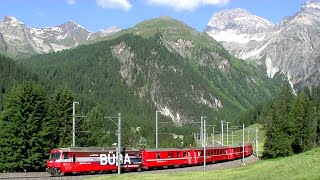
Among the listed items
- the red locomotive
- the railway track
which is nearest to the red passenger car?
the red locomotive

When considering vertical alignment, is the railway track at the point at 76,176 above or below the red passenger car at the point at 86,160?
below

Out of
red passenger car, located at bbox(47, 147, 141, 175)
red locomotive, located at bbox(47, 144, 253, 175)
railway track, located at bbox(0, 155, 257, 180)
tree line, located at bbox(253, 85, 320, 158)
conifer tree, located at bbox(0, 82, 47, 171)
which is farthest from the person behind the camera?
tree line, located at bbox(253, 85, 320, 158)

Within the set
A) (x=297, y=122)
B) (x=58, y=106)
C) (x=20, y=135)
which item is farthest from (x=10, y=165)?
(x=297, y=122)

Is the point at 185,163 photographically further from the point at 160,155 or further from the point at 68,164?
the point at 68,164

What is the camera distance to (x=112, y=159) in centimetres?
7444

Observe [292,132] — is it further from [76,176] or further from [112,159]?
[76,176]

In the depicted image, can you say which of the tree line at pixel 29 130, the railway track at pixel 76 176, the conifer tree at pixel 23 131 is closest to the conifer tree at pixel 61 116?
the tree line at pixel 29 130

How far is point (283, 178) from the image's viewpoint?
121 feet

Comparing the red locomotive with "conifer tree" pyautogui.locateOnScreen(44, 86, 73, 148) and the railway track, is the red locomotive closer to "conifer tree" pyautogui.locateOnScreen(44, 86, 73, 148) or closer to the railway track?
the railway track

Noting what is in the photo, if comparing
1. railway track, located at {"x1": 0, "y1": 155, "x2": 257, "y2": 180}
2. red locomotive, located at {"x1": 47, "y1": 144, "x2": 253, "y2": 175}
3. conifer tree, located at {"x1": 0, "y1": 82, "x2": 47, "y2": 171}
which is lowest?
railway track, located at {"x1": 0, "y1": 155, "x2": 257, "y2": 180}

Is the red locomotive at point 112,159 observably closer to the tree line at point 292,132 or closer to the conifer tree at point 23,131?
the conifer tree at point 23,131

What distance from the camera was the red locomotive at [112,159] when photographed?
222ft

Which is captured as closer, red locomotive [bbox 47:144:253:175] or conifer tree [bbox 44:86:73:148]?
red locomotive [bbox 47:144:253:175]

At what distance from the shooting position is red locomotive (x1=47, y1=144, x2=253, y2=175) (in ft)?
222
